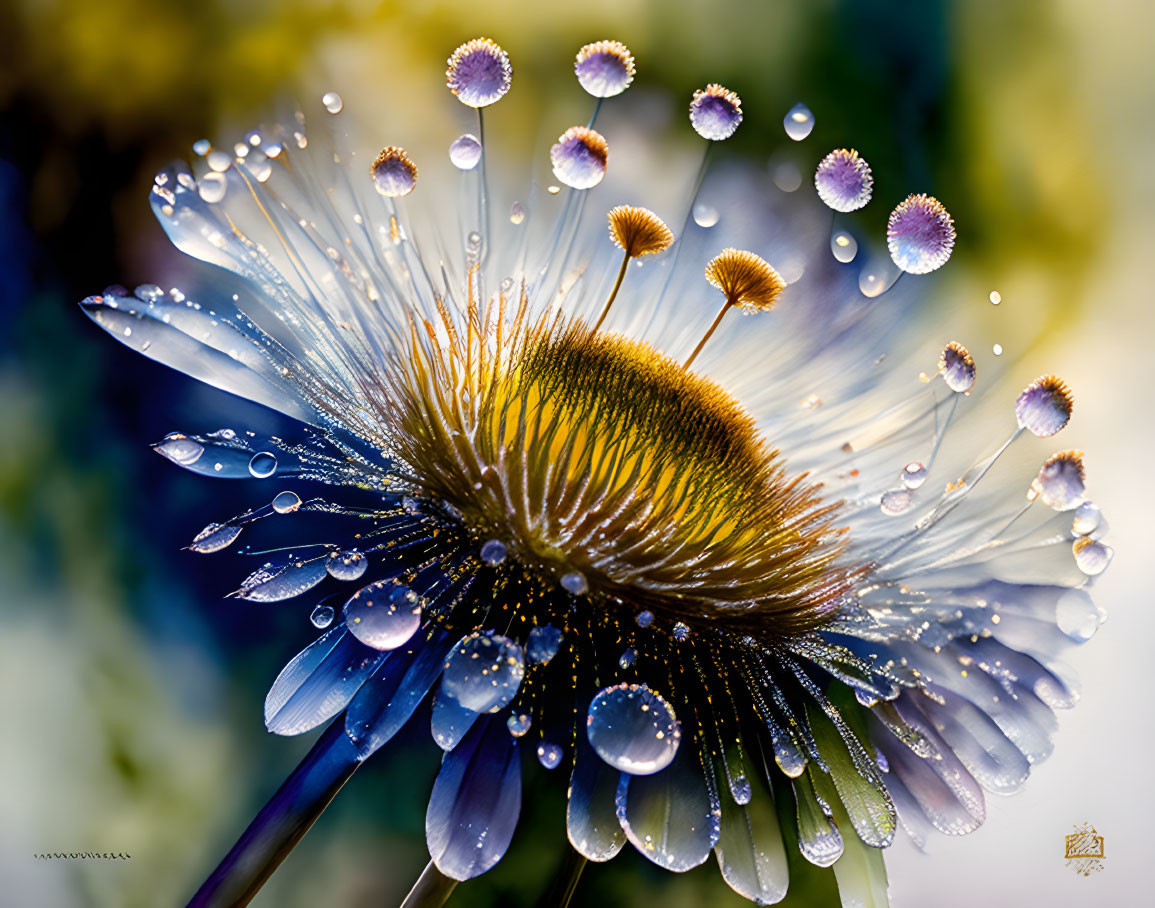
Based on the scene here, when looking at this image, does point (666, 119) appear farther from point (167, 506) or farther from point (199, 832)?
point (199, 832)

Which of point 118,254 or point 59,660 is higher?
point 118,254

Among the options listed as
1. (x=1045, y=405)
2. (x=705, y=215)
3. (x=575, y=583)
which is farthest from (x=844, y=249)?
(x=575, y=583)

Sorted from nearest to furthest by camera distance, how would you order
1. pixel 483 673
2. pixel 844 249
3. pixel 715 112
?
pixel 483 673, pixel 715 112, pixel 844 249

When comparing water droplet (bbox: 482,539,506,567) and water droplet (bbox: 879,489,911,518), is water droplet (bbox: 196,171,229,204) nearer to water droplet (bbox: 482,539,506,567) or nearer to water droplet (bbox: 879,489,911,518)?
water droplet (bbox: 482,539,506,567)

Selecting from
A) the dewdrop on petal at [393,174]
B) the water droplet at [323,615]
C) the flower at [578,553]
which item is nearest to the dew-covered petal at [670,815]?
the flower at [578,553]

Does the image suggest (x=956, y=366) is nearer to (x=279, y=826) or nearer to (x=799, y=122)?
(x=799, y=122)

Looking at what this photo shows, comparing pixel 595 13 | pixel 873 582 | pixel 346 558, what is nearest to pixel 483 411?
pixel 346 558

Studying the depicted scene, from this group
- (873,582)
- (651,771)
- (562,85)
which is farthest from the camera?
(562,85)
